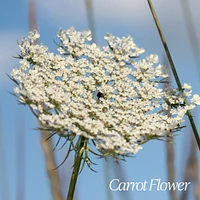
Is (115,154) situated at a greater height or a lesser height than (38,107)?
lesser

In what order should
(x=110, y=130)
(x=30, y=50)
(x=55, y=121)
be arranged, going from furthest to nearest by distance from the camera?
(x=30, y=50) < (x=110, y=130) < (x=55, y=121)

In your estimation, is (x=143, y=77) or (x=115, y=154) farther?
(x=143, y=77)

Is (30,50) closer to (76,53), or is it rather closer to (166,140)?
(76,53)

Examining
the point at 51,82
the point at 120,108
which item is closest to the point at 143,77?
the point at 120,108

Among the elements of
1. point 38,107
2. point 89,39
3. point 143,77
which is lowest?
point 38,107

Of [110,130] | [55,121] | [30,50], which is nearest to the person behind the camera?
[55,121]

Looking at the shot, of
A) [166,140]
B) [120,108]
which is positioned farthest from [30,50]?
[166,140]
